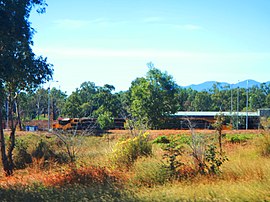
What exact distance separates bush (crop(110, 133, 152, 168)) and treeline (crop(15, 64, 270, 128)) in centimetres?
468

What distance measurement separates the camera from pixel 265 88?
241 feet

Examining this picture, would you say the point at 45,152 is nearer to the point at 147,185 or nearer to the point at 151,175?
the point at 151,175

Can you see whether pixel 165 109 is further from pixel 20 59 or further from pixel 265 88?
pixel 265 88

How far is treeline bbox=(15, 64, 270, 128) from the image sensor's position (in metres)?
40.4

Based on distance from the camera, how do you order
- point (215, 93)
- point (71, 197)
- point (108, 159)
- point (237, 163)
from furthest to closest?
1. point (215, 93)
2. point (108, 159)
3. point (237, 163)
4. point (71, 197)

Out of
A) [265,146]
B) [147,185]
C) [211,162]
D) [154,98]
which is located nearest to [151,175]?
[147,185]

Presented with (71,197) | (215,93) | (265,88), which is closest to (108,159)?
(71,197)

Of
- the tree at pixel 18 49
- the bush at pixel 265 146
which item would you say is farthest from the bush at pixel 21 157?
the bush at pixel 265 146

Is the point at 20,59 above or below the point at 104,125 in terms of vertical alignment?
above

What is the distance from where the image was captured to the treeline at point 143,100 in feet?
133

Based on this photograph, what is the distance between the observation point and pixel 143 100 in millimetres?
40500

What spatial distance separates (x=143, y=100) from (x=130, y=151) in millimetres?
27387

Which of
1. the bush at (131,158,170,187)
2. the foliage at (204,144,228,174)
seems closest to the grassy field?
the bush at (131,158,170,187)

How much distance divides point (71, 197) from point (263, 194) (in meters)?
3.80
